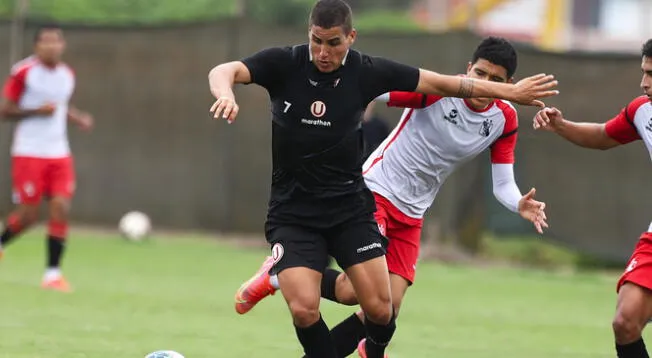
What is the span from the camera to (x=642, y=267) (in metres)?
7.36

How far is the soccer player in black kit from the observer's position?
7145 millimetres

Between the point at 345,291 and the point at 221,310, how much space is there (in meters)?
3.79

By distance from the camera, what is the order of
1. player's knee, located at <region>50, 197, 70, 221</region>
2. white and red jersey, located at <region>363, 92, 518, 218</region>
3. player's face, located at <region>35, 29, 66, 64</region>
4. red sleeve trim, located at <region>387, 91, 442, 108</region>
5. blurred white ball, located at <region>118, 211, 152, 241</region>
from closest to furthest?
red sleeve trim, located at <region>387, 91, 442, 108</region>
white and red jersey, located at <region>363, 92, 518, 218</region>
player's knee, located at <region>50, 197, 70, 221</region>
player's face, located at <region>35, 29, 66, 64</region>
blurred white ball, located at <region>118, 211, 152, 241</region>

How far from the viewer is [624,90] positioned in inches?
645

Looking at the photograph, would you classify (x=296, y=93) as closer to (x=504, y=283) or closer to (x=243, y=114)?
(x=504, y=283)

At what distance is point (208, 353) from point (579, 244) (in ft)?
28.2

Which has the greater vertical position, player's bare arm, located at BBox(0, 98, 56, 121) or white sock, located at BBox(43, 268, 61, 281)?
player's bare arm, located at BBox(0, 98, 56, 121)

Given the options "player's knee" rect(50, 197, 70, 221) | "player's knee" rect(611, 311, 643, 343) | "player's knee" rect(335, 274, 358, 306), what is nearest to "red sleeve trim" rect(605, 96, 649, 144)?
"player's knee" rect(611, 311, 643, 343)

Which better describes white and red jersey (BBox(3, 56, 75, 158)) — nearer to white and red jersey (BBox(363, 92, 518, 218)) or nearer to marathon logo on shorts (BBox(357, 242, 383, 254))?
white and red jersey (BBox(363, 92, 518, 218))

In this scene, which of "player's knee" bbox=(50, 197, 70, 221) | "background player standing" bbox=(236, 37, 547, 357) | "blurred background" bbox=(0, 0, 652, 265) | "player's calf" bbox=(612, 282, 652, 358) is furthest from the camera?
"blurred background" bbox=(0, 0, 652, 265)

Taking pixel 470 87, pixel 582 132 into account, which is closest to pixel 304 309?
pixel 470 87

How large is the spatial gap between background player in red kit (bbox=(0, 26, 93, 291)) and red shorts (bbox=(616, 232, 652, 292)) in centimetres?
733

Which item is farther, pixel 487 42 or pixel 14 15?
pixel 14 15

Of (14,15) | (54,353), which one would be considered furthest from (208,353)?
(14,15)
